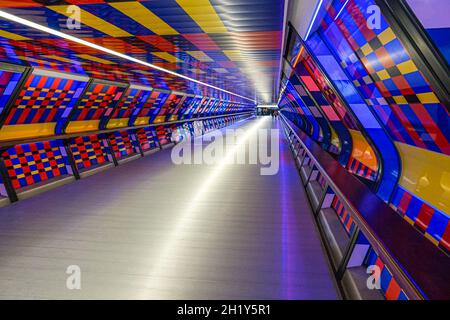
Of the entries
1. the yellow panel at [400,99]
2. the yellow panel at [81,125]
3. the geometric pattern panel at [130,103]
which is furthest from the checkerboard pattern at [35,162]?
the yellow panel at [400,99]

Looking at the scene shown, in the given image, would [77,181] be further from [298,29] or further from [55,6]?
[298,29]

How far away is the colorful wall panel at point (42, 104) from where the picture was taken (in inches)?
197

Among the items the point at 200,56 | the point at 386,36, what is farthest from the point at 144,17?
the point at 386,36

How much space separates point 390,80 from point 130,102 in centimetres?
728

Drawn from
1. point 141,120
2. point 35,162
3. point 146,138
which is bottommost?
point 35,162

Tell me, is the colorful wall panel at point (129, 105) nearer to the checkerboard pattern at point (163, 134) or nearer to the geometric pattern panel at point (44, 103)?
the checkerboard pattern at point (163, 134)

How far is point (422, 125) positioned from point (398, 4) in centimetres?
147

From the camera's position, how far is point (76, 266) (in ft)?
8.70

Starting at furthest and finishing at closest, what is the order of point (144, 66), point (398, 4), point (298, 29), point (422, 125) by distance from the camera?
point (144, 66) < point (298, 29) < point (422, 125) < point (398, 4)

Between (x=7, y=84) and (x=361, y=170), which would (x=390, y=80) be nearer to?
(x=361, y=170)

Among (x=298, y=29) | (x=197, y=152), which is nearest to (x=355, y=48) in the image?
(x=298, y=29)

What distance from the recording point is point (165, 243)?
3.12m

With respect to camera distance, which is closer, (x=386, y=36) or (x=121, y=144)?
(x=386, y=36)

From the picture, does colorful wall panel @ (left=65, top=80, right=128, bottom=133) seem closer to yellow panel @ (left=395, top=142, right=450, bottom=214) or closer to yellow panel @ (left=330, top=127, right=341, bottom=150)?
yellow panel @ (left=330, top=127, right=341, bottom=150)
